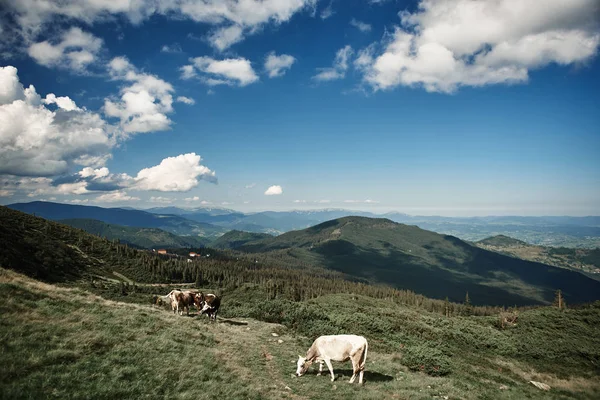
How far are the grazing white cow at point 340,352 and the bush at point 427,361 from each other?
9347 millimetres

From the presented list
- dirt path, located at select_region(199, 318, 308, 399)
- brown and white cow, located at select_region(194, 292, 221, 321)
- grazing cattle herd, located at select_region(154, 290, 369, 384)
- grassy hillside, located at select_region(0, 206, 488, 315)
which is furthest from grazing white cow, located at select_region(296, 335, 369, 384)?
grassy hillside, located at select_region(0, 206, 488, 315)

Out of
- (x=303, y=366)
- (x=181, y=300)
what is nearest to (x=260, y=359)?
(x=303, y=366)

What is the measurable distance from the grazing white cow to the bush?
9.35 metres

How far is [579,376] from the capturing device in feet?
105

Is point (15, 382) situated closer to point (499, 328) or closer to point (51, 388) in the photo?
point (51, 388)

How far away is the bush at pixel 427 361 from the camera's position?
80.1 feet

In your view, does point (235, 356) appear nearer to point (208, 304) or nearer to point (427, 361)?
point (208, 304)

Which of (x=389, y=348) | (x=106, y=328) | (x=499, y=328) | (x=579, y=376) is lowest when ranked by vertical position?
(x=499, y=328)

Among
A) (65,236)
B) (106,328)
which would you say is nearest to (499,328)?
(106,328)

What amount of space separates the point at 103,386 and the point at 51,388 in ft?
5.66

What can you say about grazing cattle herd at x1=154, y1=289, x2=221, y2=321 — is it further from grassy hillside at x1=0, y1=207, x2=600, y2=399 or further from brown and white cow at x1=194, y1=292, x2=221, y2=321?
grassy hillside at x1=0, y1=207, x2=600, y2=399

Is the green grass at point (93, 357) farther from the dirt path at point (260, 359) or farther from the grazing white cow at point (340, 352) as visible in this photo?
the grazing white cow at point (340, 352)

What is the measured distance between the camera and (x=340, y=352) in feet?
61.8

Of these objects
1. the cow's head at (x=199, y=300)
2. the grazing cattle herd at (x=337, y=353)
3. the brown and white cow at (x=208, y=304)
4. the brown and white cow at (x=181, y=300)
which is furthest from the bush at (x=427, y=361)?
the brown and white cow at (x=181, y=300)
